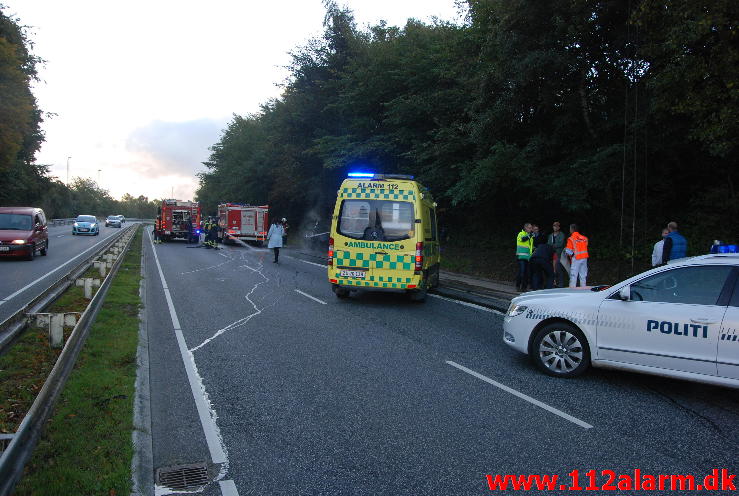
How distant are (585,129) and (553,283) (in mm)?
6356

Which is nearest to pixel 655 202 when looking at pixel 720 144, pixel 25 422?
pixel 720 144

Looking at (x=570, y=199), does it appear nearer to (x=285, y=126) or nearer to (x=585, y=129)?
(x=585, y=129)

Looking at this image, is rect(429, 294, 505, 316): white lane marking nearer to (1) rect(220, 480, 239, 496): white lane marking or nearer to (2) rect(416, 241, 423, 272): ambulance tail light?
(2) rect(416, 241, 423, 272): ambulance tail light

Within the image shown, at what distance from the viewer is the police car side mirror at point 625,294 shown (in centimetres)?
611

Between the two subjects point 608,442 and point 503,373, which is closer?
point 608,442

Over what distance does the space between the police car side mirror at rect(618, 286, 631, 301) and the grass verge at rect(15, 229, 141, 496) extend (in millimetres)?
5078

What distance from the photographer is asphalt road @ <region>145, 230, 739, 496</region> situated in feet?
13.5

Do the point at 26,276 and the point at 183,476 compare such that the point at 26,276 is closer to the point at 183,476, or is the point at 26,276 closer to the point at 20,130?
the point at 183,476

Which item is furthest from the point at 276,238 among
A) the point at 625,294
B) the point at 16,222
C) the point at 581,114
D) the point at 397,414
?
the point at 397,414

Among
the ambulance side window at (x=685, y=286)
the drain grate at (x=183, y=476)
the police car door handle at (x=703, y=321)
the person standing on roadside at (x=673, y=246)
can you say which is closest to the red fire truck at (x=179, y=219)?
the person standing on roadside at (x=673, y=246)

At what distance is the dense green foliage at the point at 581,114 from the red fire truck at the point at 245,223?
12.6 meters

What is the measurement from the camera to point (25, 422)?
4.06 m

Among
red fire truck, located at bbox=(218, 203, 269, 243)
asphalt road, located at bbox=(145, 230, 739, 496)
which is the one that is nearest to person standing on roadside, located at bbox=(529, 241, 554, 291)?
asphalt road, located at bbox=(145, 230, 739, 496)

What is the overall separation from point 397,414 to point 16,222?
2021 centimetres
